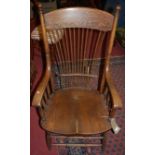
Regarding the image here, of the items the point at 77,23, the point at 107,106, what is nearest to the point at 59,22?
the point at 77,23

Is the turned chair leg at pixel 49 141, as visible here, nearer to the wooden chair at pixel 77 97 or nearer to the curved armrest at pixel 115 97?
the wooden chair at pixel 77 97

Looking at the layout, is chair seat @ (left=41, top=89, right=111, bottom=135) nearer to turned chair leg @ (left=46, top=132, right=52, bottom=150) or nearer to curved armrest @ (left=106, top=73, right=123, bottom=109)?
curved armrest @ (left=106, top=73, right=123, bottom=109)

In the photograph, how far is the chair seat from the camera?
1257 millimetres

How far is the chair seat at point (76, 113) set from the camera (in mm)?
1257

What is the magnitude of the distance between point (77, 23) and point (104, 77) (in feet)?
1.32

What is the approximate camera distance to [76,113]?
1.36m

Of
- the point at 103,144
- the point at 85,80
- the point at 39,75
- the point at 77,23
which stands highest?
the point at 77,23

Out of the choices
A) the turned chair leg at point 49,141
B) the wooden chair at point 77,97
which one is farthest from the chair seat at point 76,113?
the turned chair leg at point 49,141

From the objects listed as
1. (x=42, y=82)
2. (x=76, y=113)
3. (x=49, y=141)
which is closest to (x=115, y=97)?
(x=76, y=113)

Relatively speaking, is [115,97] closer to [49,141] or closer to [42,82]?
[42,82]

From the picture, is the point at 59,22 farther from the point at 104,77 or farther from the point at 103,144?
the point at 103,144

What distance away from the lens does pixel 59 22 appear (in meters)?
1.37

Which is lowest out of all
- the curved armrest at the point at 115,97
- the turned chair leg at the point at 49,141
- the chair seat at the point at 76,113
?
the turned chair leg at the point at 49,141
